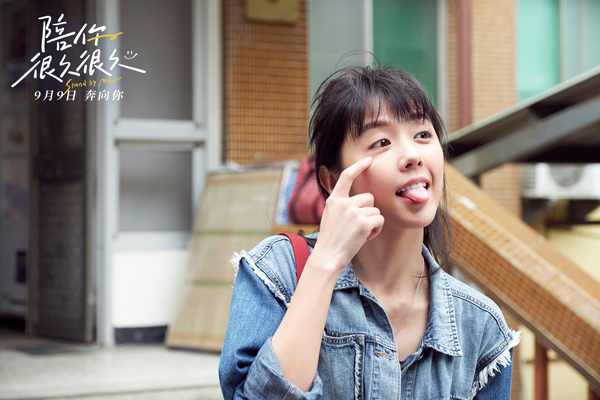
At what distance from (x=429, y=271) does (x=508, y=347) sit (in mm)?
240

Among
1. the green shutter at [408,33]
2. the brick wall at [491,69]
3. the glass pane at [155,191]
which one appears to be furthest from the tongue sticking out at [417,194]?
the brick wall at [491,69]

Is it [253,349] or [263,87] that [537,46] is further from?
[253,349]

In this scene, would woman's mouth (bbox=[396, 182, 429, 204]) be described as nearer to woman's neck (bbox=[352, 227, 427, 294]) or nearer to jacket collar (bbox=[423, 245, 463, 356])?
woman's neck (bbox=[352, 227, 427, 294])

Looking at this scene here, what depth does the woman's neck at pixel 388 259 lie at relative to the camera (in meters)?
1.45

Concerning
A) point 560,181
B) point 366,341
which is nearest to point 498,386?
point 366,341

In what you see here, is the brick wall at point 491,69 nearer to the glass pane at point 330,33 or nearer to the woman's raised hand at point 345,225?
the glass pane at point 330,33

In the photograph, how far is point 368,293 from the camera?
141cm

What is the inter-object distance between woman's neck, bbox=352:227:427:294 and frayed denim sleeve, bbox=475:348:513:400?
0.28 metres

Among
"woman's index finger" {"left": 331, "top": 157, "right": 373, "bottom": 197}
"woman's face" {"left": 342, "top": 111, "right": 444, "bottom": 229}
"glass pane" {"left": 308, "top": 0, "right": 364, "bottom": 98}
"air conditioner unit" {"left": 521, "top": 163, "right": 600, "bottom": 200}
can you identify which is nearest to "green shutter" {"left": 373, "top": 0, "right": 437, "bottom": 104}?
"glass pane" {"left": 308, "top": 0, "right": 364, "bottom": 98}

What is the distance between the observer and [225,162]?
520cm

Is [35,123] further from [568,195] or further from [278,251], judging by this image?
[568,195]

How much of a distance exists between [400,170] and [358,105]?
0.17 meters

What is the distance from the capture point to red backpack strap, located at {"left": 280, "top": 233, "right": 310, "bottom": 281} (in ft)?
4.48

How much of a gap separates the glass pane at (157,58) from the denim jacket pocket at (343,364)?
4.16m
